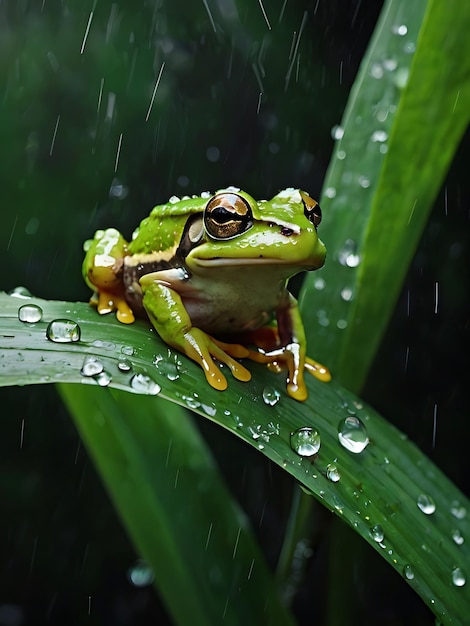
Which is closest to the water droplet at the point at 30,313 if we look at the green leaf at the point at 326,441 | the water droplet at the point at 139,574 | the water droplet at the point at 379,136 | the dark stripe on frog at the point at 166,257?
the green leaf at the point at 326,441

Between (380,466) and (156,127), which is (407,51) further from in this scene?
(156,127)

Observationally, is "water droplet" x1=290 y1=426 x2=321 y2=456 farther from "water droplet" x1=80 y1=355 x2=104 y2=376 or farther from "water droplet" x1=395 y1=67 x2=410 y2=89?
"water droplet" x1=395 y1=67 x2=410 y2=89

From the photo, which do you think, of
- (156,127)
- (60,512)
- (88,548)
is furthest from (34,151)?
(88,548)

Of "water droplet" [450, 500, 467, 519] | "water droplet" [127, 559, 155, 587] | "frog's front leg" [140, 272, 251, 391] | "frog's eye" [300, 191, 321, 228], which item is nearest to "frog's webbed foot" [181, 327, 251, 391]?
"frog's front leg" [140, 272, 251, 391]

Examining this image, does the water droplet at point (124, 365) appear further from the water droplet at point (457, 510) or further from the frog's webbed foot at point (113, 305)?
the water droplet at point (457, 510)

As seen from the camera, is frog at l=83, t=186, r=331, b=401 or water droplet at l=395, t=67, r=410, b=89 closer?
frog at l=83, t=186, r=331, b=401

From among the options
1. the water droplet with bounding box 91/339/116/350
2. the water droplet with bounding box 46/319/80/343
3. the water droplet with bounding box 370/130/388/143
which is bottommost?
the water droplet with bounding box 91/339/116/350
